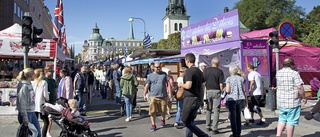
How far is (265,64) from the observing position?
12.2m

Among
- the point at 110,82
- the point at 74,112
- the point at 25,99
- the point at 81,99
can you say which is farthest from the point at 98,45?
the point at 25,99

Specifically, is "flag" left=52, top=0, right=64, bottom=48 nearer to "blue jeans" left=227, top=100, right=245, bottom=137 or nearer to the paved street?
the paved street

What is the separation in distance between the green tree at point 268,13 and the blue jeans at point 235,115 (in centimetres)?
5049

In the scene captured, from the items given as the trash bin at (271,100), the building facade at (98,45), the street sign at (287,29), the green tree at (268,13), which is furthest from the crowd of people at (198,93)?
the building facade at (98,45)

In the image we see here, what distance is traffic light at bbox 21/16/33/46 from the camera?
799 centimetres

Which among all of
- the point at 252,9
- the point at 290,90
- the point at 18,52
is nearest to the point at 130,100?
the point at 290,90

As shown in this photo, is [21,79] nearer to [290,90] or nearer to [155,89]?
[155,89]

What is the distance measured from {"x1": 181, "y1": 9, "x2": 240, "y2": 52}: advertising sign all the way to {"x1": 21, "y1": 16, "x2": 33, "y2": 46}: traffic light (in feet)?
25.7

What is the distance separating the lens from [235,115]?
634 cm

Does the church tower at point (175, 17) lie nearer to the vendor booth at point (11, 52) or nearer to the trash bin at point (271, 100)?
the vendor booth at point (11, 52)

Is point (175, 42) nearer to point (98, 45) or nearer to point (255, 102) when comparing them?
point (255, 102)

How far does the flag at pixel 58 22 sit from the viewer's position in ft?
38.9

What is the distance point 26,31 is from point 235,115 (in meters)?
6.00

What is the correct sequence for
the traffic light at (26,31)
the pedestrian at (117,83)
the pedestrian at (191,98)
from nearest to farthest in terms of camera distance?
1. the pedestrian at (191,98)
2. the traffic light at (26,31)
3. the pedestrian at (117,83)
